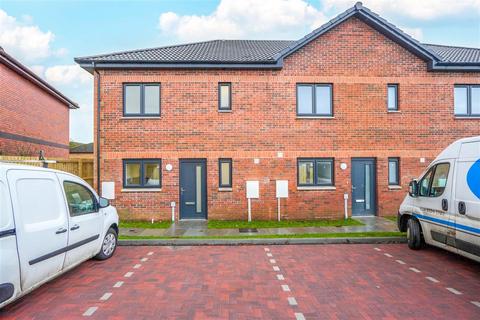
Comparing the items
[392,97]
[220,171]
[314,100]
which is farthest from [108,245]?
[392,97]

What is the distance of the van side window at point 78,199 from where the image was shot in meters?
5.55

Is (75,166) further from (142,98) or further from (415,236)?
(415,236)

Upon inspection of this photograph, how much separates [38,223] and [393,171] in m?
11.5

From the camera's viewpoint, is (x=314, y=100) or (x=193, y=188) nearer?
(x=193, y=188)

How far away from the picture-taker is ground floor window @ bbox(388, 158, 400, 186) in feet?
39.1

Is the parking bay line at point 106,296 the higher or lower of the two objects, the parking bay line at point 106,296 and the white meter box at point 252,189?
the lower

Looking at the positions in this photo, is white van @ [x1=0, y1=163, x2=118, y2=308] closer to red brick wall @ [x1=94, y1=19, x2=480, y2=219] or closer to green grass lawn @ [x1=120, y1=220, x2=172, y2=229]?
green grass lawn @ [x1=120, y1=220, x2=172, y2=229]

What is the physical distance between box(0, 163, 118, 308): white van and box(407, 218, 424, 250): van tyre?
7021 millimetres

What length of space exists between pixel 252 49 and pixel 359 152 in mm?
6424

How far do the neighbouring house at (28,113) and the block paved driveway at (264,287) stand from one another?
9.94m

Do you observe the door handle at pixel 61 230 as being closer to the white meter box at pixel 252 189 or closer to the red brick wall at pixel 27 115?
the white meter box at pixel 252 189

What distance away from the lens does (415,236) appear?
736cm

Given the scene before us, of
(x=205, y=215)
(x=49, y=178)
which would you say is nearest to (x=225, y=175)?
(x=205, y=215)

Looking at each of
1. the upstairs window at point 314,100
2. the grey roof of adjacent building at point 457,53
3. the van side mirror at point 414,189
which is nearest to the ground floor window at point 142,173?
the upstairs window at point 314,100
